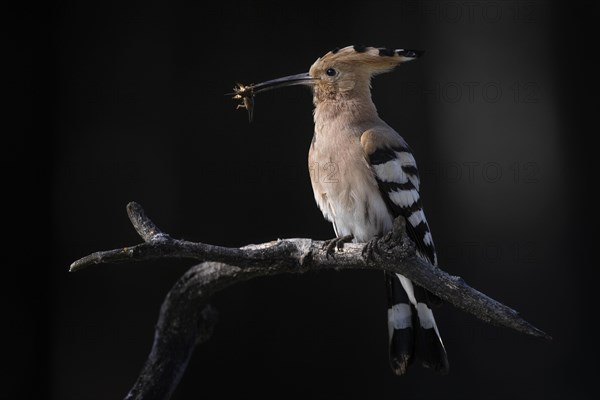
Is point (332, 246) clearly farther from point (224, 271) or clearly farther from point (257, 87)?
point (257, 87)

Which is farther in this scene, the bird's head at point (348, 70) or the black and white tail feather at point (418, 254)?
the bird's head at point (348, 70)

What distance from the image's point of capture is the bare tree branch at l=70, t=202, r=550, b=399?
1180 millimetres

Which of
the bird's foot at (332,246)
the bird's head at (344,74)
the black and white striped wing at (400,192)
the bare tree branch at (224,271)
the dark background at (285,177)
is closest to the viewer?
the bare tree branch at (224,271)

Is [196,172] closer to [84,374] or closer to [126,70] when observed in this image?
[126,70]

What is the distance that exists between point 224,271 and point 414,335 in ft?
1.29

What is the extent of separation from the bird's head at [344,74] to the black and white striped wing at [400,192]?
7.8 inches

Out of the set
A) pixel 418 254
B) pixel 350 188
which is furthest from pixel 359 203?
pixel 418 254

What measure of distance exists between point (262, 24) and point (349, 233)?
0.96m

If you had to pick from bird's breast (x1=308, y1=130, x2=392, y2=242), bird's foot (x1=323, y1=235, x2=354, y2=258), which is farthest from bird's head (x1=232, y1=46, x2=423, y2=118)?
bird's foot (x1=323, y1=235, x2=354, y2=258)

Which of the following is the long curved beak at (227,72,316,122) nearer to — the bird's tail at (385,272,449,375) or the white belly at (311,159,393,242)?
the white belly at (311,159,393,242)

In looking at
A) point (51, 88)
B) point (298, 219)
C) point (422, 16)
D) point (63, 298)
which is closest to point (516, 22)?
point (422, 16)

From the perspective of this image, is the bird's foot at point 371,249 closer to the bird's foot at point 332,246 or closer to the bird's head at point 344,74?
the bird's foot at point 332,246

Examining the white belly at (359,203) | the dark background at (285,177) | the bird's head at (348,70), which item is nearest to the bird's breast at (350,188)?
the white belly at (359,203)

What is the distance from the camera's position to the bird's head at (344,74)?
166 centimetres
